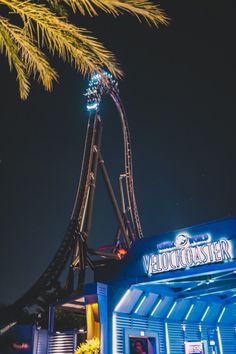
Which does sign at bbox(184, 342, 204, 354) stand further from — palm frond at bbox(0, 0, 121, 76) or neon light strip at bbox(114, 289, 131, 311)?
palm frond at bbox(0, 0, 121, 76)

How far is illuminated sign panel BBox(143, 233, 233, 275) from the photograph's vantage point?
1158cm

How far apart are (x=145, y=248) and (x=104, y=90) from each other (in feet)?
73.8

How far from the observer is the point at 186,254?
12.2 meters

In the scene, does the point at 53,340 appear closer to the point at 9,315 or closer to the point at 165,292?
the point at 165,292

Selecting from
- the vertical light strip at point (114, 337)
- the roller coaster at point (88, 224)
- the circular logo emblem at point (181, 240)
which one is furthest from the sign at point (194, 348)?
the roller coaster at point (88, 224)

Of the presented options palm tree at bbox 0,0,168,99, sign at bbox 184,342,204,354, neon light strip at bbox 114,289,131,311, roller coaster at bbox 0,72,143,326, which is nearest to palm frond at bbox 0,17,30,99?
palm tree at bbox 0,0,168,99

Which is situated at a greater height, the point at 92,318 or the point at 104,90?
the point at 104,90

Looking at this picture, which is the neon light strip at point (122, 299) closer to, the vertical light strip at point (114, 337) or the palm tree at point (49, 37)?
the vertical light strip at point (114, 337)

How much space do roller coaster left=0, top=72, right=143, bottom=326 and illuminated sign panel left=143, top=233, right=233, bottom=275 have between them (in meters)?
12.4

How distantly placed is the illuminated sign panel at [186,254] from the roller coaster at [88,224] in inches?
490

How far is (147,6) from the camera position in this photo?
4.56m

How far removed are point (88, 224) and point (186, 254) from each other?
17.5 meters


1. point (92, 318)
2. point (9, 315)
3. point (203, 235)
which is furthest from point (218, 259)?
point (9, 315)

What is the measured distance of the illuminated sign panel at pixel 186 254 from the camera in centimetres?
1158
